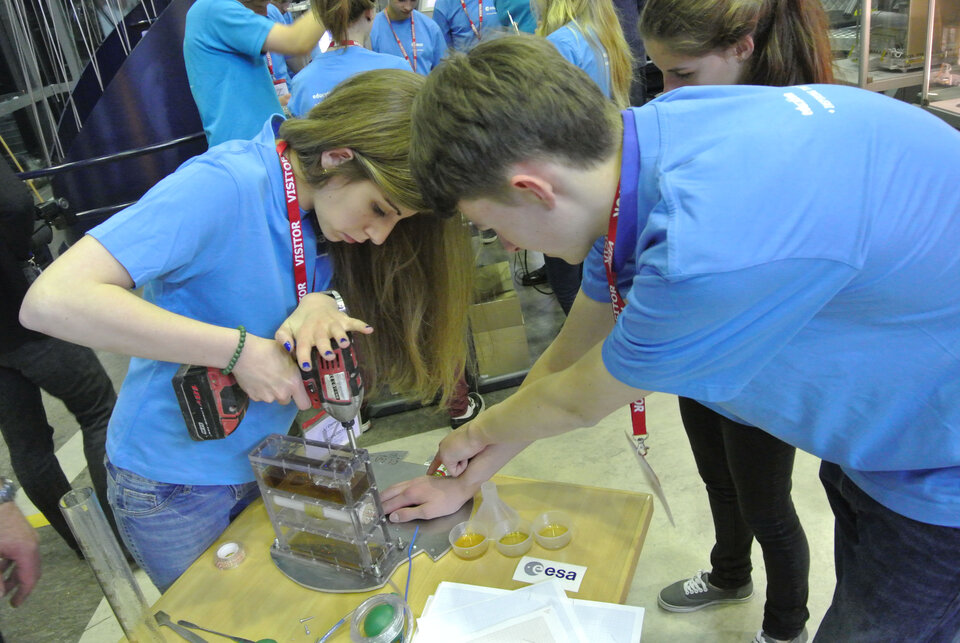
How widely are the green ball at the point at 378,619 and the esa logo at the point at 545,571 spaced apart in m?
0.22

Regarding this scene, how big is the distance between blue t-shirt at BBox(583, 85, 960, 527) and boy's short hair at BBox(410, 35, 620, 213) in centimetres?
7

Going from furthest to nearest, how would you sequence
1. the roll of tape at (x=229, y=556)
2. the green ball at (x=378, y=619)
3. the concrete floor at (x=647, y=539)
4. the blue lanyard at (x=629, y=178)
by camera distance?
the concrete floor at (x=647, y=539)
the roll of tape at (x=229, y=556)
the green ball at (x=378, y=619)
the blue lanyard at (x=629, y=178)

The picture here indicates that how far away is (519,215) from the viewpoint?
87cm

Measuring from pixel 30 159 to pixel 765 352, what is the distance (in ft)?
15.9

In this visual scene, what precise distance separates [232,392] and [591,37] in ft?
6.04

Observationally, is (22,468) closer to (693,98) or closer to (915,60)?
(693,98)

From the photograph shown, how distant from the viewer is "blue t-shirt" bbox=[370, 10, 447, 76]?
12.0ft

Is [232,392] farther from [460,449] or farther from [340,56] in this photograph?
[340,56]

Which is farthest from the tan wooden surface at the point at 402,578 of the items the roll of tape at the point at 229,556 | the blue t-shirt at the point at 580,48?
the blue t-shirt at the point at 580,48

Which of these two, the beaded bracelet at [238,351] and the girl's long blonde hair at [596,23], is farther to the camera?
the girl's long blonde hair at [596,23]

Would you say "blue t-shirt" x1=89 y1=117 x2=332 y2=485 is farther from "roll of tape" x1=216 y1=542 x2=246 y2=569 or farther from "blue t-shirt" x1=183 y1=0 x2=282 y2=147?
"blue t-shirt" x1=183 y1=0 x2=282 y2=147

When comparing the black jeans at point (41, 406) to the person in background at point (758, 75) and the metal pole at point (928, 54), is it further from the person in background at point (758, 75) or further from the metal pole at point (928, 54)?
the metal pole at point (928, 54)

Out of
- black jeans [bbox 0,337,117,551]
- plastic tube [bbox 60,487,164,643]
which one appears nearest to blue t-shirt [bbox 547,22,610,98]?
black jeans [bbox 0,337,117,551]

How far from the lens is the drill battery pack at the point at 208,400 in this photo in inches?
44.0
